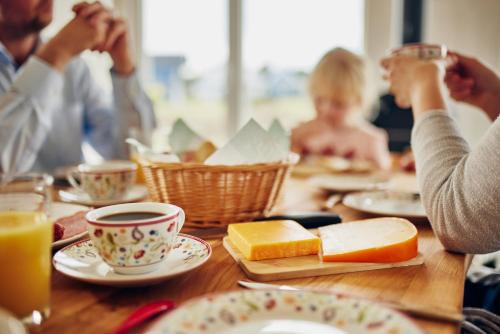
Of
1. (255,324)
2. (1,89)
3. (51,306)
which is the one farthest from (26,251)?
(1,89)

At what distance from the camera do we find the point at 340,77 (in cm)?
233

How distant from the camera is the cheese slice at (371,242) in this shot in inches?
27.9

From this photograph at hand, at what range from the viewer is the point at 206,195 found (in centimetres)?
89

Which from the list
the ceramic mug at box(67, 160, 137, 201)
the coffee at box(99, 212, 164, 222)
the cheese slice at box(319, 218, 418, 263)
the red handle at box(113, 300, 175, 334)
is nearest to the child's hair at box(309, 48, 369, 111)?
the ceramic mug at box(67, 160, 137, 201)

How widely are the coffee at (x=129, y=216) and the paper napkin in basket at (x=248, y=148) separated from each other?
23 cm

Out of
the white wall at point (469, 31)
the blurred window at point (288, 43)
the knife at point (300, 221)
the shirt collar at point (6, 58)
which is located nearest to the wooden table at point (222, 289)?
the knife at point (300, 221)

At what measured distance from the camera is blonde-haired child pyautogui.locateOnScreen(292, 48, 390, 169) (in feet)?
7.67

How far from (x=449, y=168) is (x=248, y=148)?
1.11ft

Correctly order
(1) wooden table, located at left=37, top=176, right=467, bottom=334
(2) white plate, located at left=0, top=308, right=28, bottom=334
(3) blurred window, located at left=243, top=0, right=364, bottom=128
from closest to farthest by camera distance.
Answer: (2) white plate, located at left=0, top=308, right=28, bottom=334
(1) wooden table, located at left=37, top=176, right=467, bottom=334
(3) blurred window, located at left=243, top=0, right=364, bottom=128

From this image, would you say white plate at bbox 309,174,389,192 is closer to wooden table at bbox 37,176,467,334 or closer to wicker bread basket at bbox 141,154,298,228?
wicker bread basket at bbox 141,154,298,228

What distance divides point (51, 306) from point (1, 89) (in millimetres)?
1341

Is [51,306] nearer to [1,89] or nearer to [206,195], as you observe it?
[206,195]

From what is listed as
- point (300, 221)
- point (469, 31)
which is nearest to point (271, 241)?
point (300, 221)

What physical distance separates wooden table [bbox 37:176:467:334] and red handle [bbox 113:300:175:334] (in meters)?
0.02
